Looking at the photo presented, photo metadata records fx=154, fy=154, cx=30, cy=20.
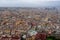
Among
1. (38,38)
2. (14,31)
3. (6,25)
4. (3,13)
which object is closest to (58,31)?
(38,38)

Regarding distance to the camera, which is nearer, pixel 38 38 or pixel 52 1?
pixel 38 38

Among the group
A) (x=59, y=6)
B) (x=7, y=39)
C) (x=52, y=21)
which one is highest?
(x=59, y=6)

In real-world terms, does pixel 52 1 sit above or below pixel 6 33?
above

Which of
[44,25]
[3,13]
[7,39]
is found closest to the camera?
[7,39]

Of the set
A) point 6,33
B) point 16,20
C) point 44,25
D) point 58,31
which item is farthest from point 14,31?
point 58,31

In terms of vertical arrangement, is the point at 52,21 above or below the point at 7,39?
above

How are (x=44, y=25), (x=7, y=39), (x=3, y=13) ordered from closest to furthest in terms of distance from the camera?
(x=7, y=39), (x=44, y=25), (x=3, y=13)

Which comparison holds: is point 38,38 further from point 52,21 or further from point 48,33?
point 52,21

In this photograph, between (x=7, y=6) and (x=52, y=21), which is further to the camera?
(x=7, y=6)

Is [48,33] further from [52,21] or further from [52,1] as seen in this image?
[52,1]
